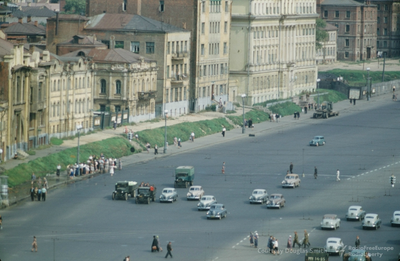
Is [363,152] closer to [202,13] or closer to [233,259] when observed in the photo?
[202,13]

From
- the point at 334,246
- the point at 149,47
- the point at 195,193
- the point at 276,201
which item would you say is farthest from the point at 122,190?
the point at 149,47

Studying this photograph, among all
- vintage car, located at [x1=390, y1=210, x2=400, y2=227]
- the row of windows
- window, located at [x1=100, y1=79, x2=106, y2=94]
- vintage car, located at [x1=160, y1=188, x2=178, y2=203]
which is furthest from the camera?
the row of windows

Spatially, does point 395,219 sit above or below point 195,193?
below

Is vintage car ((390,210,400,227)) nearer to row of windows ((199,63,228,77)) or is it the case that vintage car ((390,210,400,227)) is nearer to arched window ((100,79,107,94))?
arched window ((100,79,107,94))

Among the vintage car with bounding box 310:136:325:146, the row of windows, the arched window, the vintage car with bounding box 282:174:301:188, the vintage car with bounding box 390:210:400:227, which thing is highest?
the row of windows

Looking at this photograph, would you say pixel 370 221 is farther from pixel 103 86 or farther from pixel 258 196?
pixel 103 86

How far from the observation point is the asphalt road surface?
8906cm

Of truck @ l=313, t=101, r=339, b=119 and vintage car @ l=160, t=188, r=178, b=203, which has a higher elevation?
truck @ l=313, t=101, r=339, b=119

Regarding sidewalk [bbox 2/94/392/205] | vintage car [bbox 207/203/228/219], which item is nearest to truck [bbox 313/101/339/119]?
sidewalk [bbox 2/94/392/205]

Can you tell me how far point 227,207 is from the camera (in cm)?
10669

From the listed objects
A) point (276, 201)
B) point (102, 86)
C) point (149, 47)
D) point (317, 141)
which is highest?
point (149, 47)

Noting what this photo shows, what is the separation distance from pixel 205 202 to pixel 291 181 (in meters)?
16.5

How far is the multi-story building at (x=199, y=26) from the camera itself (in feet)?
584

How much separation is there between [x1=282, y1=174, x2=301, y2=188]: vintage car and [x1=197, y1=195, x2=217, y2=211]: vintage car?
14560 mm
